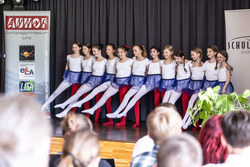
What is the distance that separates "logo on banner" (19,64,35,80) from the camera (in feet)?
23.9

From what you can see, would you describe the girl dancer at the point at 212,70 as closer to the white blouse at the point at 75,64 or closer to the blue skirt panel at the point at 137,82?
the blue skirt panel at the point at 137,82

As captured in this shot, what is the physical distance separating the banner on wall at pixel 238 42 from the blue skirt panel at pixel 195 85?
2.02 ft

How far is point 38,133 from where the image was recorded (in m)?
0.87

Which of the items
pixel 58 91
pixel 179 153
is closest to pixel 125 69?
pixel 58 91

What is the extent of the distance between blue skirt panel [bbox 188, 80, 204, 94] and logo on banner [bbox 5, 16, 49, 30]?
291 cm

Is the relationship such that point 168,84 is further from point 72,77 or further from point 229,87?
point 72,77

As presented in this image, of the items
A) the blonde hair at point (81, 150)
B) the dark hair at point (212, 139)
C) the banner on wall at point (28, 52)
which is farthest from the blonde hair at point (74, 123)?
the banner on wall at point (28, 52)

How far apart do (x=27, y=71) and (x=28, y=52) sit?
14.4 inches

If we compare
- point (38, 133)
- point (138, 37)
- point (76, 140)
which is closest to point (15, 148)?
point (38, 133)

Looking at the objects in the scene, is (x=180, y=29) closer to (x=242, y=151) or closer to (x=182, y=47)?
(x=182, y=47)

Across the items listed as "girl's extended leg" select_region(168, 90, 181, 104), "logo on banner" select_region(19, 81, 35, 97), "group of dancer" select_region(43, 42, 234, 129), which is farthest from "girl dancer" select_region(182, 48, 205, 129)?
"logo on banner" select_region(19, 81, 35, 97)

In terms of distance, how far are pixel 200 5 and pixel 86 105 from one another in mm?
2869

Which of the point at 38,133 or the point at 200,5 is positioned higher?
the point at 200,5

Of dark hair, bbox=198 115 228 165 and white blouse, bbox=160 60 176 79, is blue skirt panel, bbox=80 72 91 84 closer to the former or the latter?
white blouse, bbox=160 60 176 79
